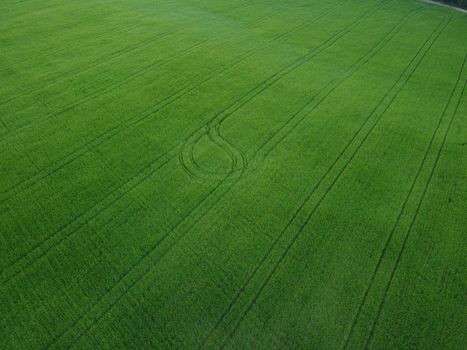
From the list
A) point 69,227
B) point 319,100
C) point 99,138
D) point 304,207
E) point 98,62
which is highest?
point 98,62

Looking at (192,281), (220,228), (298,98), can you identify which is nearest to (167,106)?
(298,98)

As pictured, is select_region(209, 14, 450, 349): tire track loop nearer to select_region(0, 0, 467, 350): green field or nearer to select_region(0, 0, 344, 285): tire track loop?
select_region(0, 0, 467, 350): green field

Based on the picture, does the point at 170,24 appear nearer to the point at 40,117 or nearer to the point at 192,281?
the point at 40,117

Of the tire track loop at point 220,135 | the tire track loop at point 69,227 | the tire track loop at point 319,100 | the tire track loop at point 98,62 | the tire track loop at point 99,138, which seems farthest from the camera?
the tire track loop at point 98,62

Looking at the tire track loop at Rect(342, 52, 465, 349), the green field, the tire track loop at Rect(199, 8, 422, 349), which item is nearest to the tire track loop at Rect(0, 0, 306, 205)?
the green field

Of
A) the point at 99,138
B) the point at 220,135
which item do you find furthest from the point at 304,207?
the point at 99,138

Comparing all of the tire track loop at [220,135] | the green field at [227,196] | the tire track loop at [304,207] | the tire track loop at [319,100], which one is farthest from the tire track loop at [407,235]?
the tire track loop at [220,135]

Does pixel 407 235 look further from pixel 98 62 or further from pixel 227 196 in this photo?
pixel 98 62

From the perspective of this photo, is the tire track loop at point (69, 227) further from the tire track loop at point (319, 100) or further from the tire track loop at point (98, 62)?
the tire track loop at point (98, 62)
